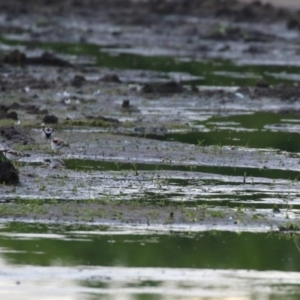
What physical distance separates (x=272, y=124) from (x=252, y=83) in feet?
26.1

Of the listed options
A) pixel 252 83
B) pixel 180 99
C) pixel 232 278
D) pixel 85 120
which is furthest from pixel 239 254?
pixel 252 83

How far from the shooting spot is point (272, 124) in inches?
845

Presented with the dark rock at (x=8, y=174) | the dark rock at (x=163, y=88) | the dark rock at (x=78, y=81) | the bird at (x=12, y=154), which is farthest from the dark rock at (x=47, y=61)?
the dark rock at (x=8, y=174)

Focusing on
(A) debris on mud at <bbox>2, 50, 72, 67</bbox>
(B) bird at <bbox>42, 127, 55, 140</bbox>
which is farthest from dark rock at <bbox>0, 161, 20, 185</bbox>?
(A) debris on mud at <bbox>2, 50, 72, 67</bbox>

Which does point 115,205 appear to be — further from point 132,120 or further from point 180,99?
point 180,99

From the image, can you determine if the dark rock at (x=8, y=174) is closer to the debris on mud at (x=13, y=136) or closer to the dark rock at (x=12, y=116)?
the debris on mud at (x=13, y=136)

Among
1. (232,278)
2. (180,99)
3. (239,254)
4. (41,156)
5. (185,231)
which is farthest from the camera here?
Result: (180,99)

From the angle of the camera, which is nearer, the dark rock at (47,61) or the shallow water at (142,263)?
the shallow water at (142,263)

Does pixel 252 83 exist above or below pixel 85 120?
above

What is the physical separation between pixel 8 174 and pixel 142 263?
345cm

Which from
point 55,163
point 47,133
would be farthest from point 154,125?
point 55,163

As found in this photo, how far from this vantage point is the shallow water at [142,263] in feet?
32.1

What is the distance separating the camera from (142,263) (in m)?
10.8

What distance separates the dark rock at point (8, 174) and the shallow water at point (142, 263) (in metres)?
1.72
